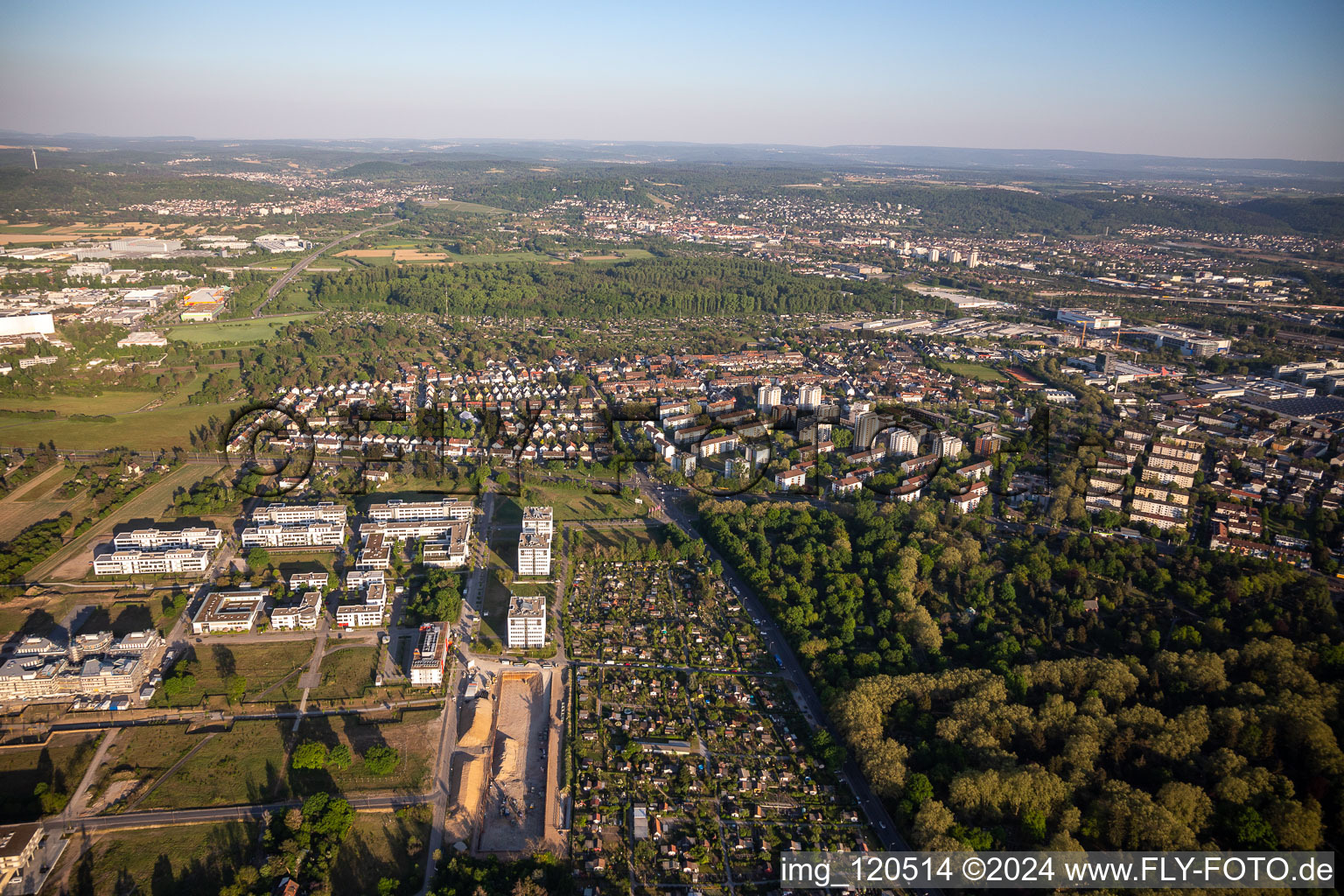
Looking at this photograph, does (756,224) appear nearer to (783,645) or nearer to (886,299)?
(886,299)

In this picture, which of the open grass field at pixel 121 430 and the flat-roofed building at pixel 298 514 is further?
the open grass field at pixel 121 430

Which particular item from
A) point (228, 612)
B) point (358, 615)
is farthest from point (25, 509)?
point (358, 615)

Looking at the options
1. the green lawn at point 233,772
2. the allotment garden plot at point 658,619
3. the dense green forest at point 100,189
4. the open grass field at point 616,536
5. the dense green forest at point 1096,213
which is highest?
the dense green forest at point 1096,213

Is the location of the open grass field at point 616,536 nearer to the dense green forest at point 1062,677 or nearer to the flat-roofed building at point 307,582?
the dense green forest at point 1062,677

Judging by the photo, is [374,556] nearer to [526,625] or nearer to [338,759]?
[526,625]

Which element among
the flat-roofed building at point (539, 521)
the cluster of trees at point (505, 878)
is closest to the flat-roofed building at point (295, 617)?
the flat-roofed building at point (539, 521)

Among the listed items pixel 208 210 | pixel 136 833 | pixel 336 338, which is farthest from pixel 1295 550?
pixel 208 210
